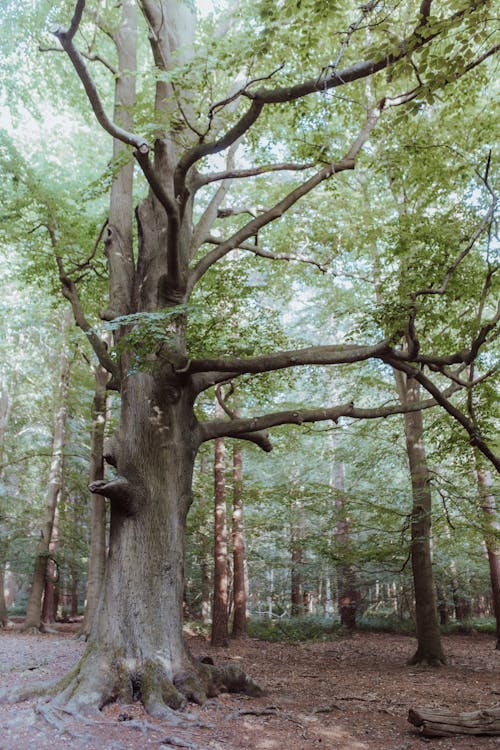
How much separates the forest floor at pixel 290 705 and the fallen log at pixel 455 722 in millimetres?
79

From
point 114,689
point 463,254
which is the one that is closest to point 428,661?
point 114,689

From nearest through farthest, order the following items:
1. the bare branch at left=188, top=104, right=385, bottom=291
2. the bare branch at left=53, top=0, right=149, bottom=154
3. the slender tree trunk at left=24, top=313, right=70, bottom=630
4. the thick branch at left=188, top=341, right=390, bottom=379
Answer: the bare branch at left=53, top=0, right=149, bottom=154 → the thick branch at left=188, top=341, right=390, bottom=379 → the bare branch at left=188, top=104, right=385, bottom=291 → the slender tree trunk at left=24, top=313, right=70, bottom=630

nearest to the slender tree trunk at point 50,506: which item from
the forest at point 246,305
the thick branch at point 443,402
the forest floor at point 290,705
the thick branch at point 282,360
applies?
the forest at point 246,305

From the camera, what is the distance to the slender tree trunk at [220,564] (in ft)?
38.1

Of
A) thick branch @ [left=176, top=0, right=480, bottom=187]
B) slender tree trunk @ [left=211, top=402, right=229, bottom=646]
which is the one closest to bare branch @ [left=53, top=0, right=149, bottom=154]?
thick branch @ [left=176, top=0, right=480, bottom=187]

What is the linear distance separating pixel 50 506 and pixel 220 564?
5.38 metres

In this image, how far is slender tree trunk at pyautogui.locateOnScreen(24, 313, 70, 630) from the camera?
13685 mm

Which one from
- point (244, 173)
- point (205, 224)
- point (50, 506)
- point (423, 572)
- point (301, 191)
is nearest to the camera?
point (244, 173)

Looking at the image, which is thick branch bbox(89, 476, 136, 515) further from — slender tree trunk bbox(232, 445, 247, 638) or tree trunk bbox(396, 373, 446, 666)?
slender tree trunk bbox(232, 445, 247, 638)

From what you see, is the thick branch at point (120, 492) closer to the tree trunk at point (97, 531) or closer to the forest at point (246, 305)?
the forest at point (246, 305)

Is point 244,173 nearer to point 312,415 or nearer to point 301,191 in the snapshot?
point 301,191

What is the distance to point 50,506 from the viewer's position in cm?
1440

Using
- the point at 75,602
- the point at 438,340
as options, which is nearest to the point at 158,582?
the point at 438,340

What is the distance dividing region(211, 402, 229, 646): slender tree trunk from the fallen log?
683 centimetres
